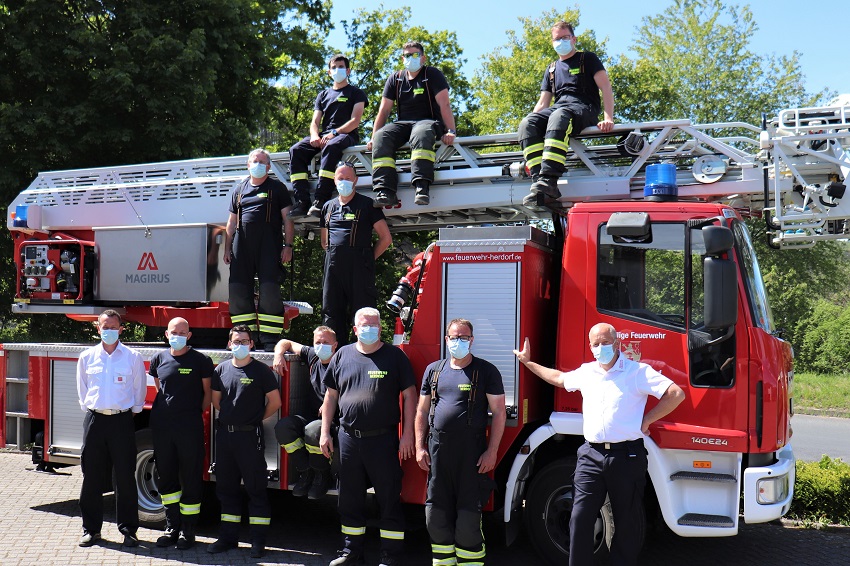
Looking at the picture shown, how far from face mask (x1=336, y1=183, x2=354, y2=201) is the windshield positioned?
297cm

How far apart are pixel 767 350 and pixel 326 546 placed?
3751 mm

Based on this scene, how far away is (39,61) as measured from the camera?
13.1m

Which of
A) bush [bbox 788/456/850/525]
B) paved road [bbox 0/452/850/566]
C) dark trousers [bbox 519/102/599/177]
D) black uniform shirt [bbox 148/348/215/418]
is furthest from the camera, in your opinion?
bush [bbox 788/456/850/525]

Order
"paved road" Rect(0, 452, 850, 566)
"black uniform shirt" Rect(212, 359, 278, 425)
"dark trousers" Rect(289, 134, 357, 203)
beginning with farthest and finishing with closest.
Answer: "dark trousers" Rect(289, 134, 357, 203) → "black uniform shirt" Rect(212, 359, 278, 425) → "paved road" Rect(0, 452, 850, 566)

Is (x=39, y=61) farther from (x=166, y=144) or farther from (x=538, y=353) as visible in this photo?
(x=538, y=353)

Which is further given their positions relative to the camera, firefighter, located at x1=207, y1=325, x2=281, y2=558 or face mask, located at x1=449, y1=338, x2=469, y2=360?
firefighter, located at x1=207, y1=325, x2=281, y2=558

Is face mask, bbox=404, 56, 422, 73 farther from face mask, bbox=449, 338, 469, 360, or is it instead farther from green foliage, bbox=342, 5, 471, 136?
green foliage, bbox=342, 5, 471, 136

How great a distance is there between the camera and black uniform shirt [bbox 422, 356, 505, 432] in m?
5.65

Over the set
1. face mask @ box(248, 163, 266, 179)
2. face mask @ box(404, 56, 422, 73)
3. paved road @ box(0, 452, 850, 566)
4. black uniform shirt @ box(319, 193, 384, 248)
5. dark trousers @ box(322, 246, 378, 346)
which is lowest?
paved road @ box(0, 452, 850, 566)

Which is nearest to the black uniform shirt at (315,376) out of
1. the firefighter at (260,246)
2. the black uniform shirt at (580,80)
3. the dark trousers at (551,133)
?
the firefighter at (260,246)

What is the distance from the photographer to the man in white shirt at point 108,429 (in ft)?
22.4

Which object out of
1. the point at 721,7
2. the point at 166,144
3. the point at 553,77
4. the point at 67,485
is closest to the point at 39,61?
the point at 166,144

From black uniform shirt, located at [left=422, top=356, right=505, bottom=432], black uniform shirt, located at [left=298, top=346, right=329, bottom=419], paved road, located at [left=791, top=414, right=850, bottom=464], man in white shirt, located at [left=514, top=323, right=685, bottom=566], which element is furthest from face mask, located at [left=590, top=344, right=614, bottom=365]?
paved road, located at [left=791, top=414, right=850, bottom=464]

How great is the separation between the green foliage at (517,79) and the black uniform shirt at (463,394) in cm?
2142
